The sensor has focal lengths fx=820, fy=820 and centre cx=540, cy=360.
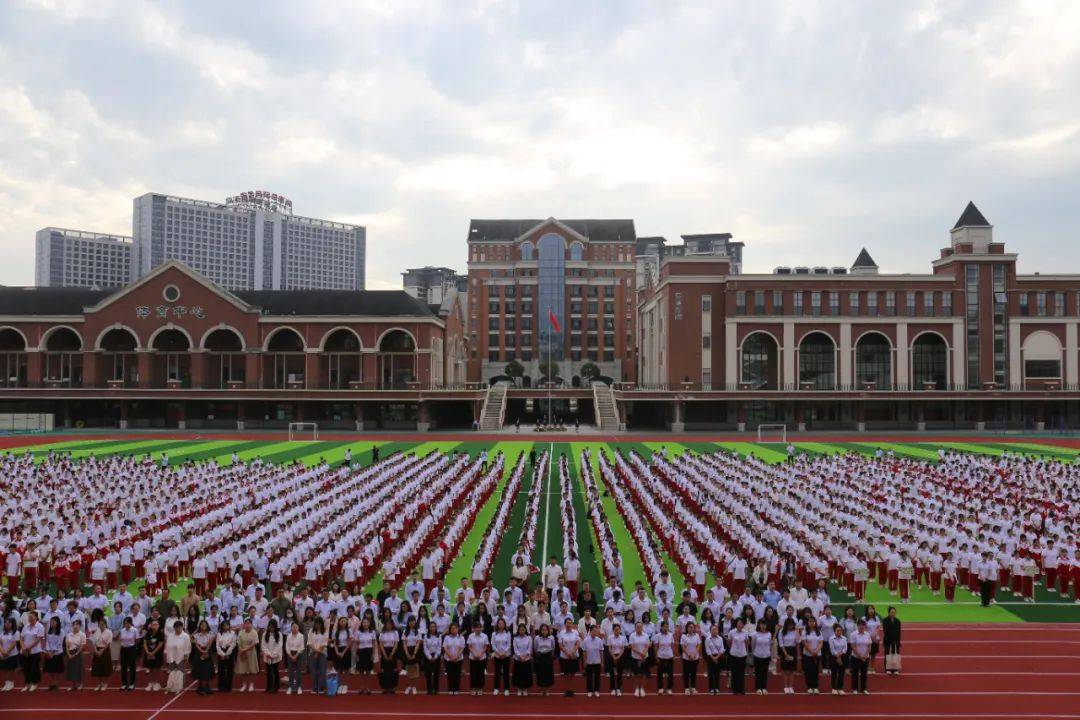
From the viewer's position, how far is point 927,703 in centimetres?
1248

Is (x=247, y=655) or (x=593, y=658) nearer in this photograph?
(x=593, y=658)

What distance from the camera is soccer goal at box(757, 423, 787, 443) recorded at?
186 feet

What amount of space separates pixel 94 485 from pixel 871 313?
58698mm

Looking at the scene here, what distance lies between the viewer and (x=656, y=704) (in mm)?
12594

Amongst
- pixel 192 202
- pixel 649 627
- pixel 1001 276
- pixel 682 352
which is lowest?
pixel 649 627

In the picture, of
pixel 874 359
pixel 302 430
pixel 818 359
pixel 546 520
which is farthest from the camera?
pixel 874 359

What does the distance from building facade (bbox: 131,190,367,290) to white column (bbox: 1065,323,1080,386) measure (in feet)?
440

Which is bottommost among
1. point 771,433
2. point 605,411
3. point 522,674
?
point 522,674

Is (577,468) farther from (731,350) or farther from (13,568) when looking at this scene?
(731,350)

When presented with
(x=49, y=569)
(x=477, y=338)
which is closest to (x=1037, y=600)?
(x=49, y=569)

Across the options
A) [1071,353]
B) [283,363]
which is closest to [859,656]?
[283,363]

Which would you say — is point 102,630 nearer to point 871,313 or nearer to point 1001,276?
point 871,313

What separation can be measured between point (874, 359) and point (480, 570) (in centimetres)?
5938

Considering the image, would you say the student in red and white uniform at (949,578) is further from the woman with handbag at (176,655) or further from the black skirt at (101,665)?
the black skirt at (101,665)
